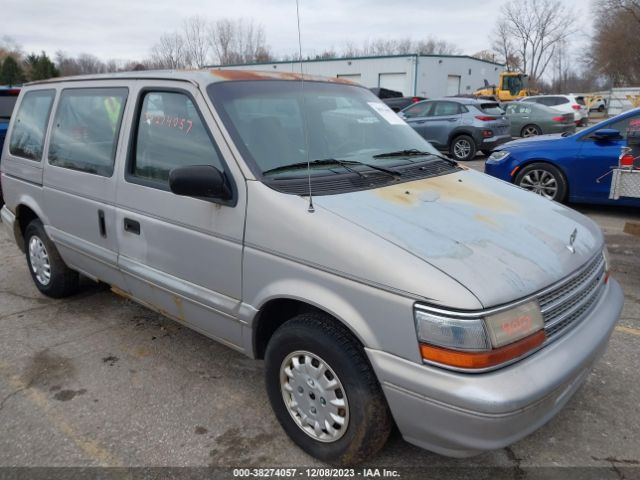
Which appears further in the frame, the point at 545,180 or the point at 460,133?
the point at 460,133

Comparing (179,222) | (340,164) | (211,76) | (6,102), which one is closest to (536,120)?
(6,102)

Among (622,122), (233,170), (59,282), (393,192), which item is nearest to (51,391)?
(59,282)

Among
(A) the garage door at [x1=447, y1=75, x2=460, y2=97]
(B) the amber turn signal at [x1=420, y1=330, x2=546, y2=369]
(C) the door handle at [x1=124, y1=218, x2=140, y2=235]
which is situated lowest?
(B) the amber turn signal at [x1=420, y1=330, x2=546, y2=369]

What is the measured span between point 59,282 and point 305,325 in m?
3.10

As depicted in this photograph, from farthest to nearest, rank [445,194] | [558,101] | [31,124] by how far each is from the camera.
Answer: [558,101]
[31,124]
[445,194]

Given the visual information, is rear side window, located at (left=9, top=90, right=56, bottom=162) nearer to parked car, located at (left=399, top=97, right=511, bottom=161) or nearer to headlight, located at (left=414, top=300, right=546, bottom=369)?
headlight, located at (left=414, top=300, right=546, bottom=369)

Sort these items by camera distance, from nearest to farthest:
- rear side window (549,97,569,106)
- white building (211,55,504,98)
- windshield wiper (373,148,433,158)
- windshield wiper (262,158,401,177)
→ windshield wiper (262,158,401,177)
windshield wiper (373,148,433,158)
rear side window (549,97,569,106)
white building (211,55,504,98)

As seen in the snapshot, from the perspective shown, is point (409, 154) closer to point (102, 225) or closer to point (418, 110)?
point (102, 225)

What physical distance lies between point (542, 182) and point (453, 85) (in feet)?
133

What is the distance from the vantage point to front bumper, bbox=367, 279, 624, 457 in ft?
6.31

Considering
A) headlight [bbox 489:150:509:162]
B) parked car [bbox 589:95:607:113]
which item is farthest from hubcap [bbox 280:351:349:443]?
parked car [bbox 589:95:607:113]

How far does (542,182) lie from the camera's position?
25.1 feet

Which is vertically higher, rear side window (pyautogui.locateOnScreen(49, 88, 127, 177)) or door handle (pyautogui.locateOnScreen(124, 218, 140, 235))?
rear side window (pyautogui.locateOnScreen(49, 88, 127, 177))

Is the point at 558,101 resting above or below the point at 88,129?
above
